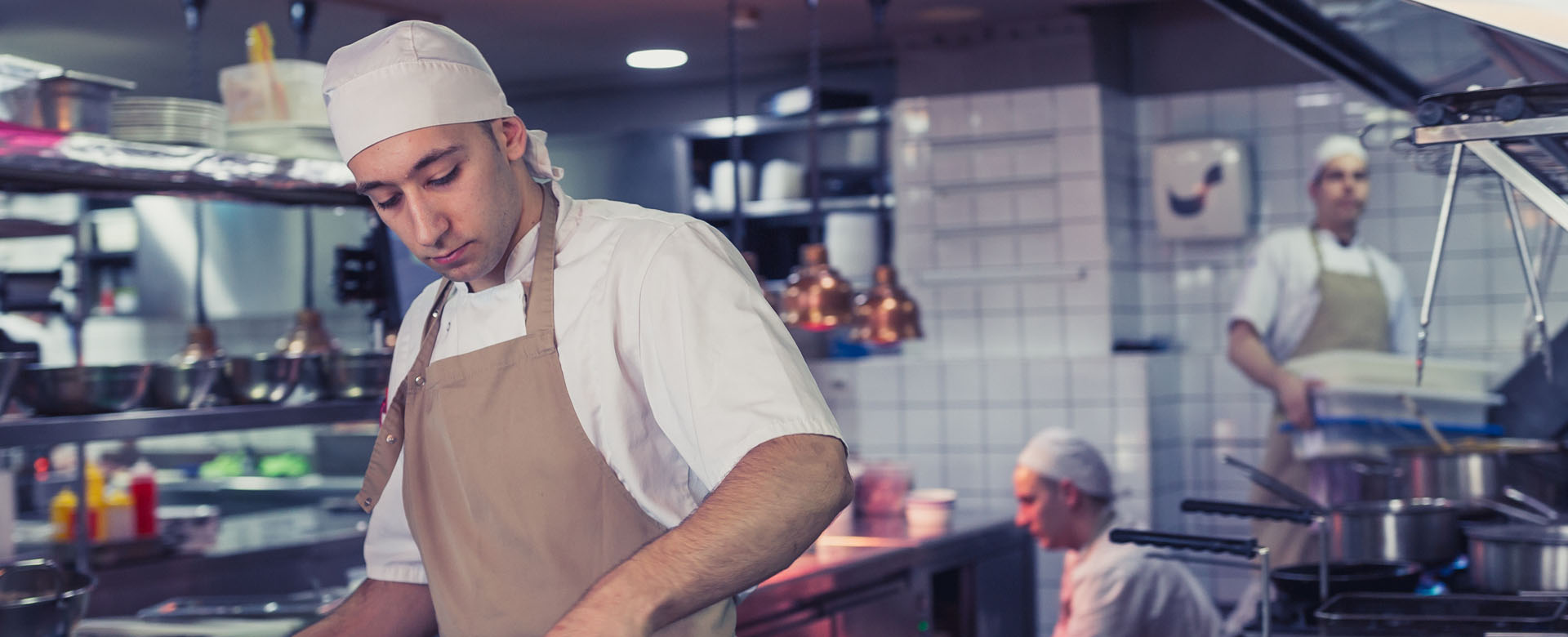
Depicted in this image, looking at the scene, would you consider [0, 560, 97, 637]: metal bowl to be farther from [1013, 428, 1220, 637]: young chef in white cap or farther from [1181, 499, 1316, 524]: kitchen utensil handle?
[1013, 428, 1220, 637]: young chef in white cap

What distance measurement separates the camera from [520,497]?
1.66 meters

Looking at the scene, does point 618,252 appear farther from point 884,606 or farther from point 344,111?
point 884,606

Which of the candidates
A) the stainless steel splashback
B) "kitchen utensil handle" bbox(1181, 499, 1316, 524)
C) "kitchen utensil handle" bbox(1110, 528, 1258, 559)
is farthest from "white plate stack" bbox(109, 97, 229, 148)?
the stainless steel splashback

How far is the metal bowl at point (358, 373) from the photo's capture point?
129 inches

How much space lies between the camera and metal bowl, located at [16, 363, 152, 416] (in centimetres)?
272

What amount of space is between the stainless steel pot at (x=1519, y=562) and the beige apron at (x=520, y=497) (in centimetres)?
157

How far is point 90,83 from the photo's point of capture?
2.72 m

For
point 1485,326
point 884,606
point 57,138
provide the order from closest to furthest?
point 57,138 < point 884,606 < point 1485,326

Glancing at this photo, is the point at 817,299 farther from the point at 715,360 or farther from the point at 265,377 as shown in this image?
the point at 715,360

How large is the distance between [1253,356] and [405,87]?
3616 mm

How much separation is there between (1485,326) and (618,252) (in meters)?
4.89

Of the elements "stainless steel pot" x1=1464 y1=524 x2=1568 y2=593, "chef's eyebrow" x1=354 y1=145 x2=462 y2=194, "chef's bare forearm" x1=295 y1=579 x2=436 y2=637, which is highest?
"chef's eyebrow" x1=354 y1=145 x2=462 y2=194

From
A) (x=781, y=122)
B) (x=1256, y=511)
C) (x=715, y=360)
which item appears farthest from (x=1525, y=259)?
(x=781, y=122)

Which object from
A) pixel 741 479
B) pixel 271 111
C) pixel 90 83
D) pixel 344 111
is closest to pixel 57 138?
A: pixel 90 83
